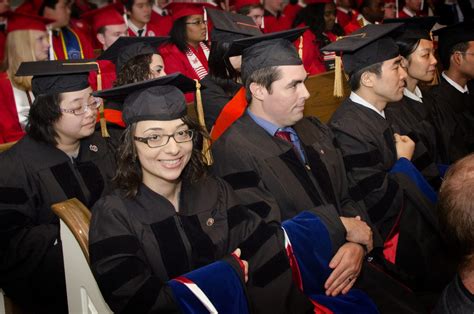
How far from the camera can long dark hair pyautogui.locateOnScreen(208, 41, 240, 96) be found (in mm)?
3646

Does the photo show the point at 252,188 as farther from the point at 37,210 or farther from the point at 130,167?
the point at 37,210

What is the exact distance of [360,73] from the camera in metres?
3.07

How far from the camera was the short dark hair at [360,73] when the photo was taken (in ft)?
9.96

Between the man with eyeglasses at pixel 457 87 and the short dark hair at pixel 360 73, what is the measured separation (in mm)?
1139

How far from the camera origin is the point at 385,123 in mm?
3020

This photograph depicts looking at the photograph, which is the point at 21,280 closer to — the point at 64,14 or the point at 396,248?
the point at 396,248

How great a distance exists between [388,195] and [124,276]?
151 cm

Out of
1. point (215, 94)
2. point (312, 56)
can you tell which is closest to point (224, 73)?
point (215, 94)

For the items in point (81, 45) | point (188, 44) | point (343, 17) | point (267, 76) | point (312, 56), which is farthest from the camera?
point (343, 17)

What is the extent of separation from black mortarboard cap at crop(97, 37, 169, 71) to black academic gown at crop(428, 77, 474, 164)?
2.15m

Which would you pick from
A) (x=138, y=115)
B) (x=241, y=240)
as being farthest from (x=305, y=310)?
(x=138, y=115)

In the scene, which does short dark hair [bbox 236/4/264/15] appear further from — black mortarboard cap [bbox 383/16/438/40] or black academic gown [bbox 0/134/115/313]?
black academic gown [bbox 0/134/115/313]

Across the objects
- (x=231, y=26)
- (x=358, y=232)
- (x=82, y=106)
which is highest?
(x=231, y=26)

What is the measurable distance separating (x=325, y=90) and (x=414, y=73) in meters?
0.90
